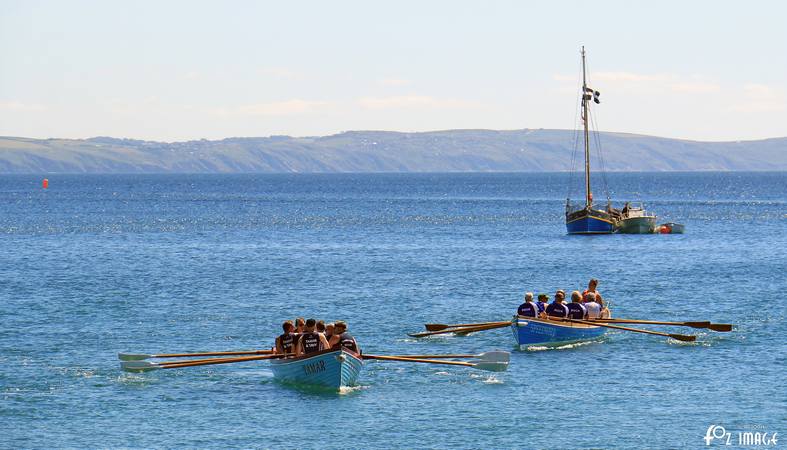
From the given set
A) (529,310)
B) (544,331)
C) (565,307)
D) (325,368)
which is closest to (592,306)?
(565,307)

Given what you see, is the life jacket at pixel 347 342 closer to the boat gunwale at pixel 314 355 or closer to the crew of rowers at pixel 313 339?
the crew of rowers at pixel 313 339

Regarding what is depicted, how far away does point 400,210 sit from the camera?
Result: 16538 centimetres

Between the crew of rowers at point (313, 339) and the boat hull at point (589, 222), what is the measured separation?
231 ft

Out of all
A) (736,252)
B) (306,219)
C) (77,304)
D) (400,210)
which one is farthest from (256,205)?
(77,304)

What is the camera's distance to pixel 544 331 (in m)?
43.8

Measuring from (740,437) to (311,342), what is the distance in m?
12.8

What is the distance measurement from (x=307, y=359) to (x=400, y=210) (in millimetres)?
128689

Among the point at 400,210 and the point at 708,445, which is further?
the point at 400,210

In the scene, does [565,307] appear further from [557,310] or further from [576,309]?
[576,309]

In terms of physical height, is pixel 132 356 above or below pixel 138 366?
above

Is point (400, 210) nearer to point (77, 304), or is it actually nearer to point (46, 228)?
point (46, 228)

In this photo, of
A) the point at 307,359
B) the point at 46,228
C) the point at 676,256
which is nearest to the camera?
the point at 307,359

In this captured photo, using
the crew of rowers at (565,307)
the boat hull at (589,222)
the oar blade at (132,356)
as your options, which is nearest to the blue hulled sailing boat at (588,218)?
the boat hull at (589,222)

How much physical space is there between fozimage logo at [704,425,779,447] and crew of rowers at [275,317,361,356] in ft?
35.7
